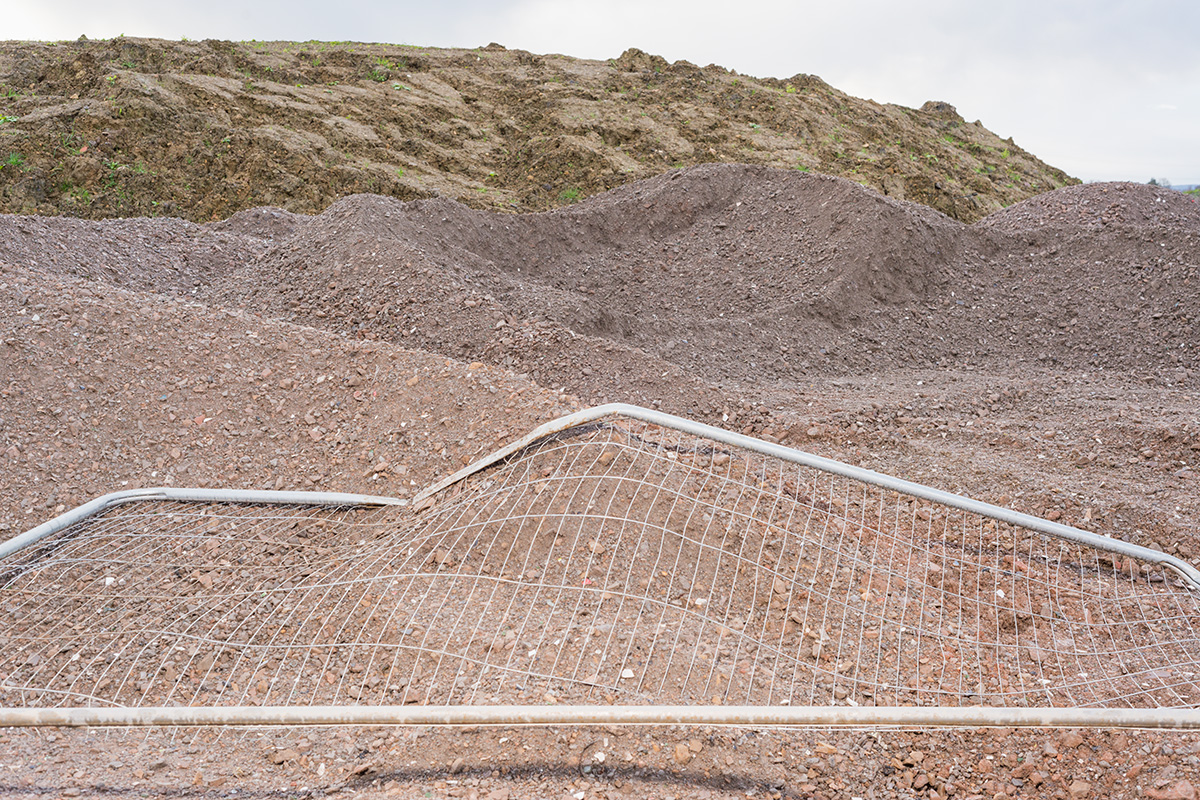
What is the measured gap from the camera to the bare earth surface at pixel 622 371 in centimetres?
279

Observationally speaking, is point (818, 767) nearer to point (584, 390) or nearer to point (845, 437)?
point (845, 437)

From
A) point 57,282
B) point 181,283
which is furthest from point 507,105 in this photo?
point 57,282

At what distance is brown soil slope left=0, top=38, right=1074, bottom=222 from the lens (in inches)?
547

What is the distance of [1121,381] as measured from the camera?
813cm

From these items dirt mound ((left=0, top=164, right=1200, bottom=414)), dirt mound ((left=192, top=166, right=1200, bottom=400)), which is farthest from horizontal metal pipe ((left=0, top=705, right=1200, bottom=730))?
dirt mound ((left=192, top=166, right=1200, bottom=400))

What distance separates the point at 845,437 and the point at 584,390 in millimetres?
1928

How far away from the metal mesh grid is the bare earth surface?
0.94 ft

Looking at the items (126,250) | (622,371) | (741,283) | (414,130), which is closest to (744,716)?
(622,371)

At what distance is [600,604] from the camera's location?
346 centimetres

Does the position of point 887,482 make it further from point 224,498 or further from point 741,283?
point 741,283

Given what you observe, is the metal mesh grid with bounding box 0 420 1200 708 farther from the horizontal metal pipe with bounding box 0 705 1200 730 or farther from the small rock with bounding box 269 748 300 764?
the horizontal metal pipe with bounding box 0 705 1200 730

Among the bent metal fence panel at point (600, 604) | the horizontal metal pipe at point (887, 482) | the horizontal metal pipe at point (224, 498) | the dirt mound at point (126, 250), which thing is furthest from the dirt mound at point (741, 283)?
the horizontal metal pipe at point (887, 482)

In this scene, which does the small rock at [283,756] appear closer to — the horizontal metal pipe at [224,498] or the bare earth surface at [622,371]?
the bare earth surface at [622,371]

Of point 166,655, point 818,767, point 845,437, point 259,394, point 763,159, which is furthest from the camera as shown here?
point 763,159
